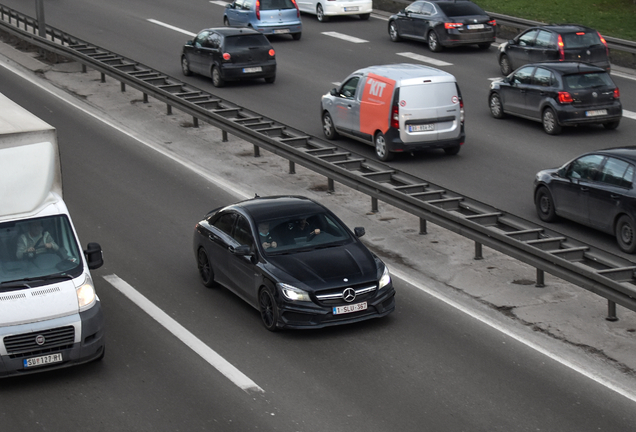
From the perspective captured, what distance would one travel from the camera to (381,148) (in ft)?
68.0

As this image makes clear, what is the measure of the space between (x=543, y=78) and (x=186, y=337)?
533 inches

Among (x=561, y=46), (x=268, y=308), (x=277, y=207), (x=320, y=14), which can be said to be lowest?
(x=268, y=308)

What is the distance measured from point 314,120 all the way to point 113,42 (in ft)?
41.6

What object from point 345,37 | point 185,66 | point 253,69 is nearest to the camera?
point 253,69

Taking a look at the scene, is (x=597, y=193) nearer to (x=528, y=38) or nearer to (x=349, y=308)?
(x=349, y=308)

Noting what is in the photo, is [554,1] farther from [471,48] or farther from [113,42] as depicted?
[113,42]

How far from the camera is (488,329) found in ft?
39.2

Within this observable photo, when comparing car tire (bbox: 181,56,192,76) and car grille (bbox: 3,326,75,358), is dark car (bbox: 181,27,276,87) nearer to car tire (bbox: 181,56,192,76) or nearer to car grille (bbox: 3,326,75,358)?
car tire (bbox: 181,56,192,76)

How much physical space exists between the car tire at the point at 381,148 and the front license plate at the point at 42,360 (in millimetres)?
11449

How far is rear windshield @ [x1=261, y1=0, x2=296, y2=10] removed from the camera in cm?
3381

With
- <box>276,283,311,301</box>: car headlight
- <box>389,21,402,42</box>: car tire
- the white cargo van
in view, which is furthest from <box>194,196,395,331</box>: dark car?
<box>389,21,402,42</box>: car tire

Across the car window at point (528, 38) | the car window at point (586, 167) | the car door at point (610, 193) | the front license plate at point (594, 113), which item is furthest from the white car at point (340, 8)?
the car door at point (610, 193)

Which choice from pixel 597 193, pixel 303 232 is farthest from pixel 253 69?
pixel 303 232

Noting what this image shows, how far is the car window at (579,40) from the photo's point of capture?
27.2 meters
